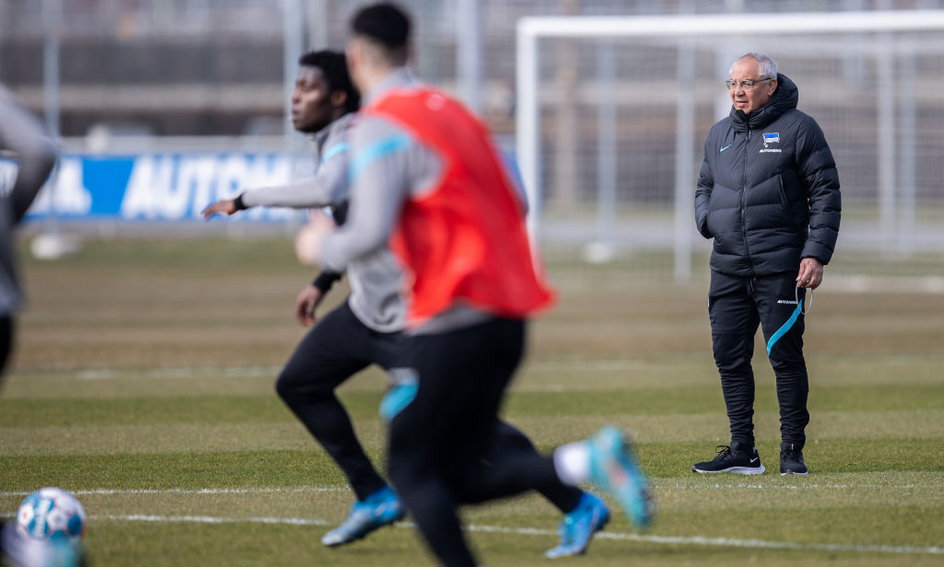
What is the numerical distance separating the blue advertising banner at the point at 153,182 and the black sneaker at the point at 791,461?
21.6m

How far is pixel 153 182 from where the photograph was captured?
29.0 metres

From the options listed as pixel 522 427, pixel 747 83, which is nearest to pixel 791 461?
pixel 747 83

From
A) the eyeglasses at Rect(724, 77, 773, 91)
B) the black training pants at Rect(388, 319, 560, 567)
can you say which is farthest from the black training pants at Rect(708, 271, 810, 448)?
the black training pants at Rect(388, 319, 560, 567)

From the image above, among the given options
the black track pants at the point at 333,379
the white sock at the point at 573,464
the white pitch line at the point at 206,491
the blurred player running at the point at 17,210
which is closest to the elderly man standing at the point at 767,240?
the white pitch line at the point at 206,491

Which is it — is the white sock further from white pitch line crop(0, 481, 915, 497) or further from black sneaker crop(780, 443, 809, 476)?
black sneaker crop(780, 443, 809, 476)

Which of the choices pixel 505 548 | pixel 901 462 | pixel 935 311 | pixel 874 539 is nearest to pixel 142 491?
pixel 505 548

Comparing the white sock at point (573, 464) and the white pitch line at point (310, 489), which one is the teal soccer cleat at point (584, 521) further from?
the white pitch line at point (310, 489)

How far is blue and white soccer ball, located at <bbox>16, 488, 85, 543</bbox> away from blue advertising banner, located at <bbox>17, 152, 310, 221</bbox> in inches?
901

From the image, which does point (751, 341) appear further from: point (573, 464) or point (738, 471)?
point (573, 464)

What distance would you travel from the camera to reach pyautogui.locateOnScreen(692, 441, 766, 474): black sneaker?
801 centimetres

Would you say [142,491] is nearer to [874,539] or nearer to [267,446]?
[267,446]

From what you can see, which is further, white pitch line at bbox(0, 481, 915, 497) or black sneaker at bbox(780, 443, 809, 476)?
black sneaker at bbox(780, 443, 809, 476)

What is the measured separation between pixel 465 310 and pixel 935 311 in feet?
49.5

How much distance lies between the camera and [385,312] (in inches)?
233
